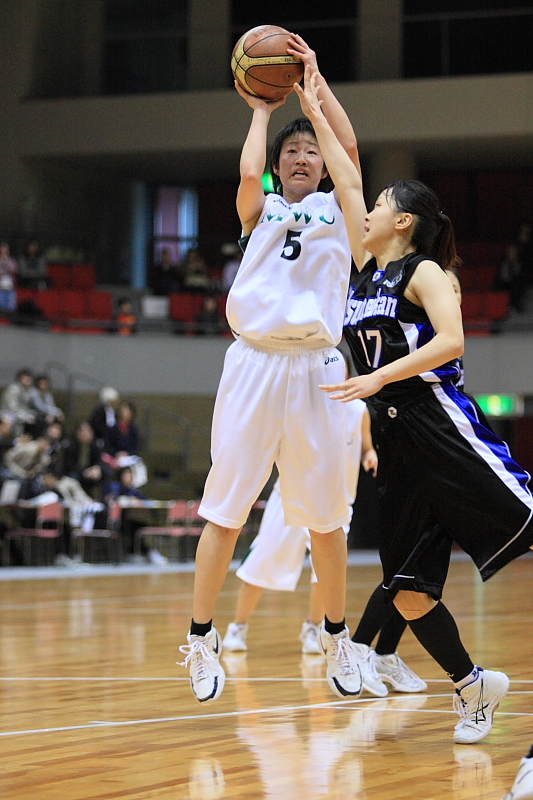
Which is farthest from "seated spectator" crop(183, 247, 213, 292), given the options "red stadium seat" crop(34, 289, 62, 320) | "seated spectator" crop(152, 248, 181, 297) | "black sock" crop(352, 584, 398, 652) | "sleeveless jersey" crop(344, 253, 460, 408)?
"sleeveless jersey" crop(344, 253, 460, 408)

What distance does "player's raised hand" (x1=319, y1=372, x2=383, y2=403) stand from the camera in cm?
303

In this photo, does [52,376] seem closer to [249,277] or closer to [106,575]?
[106,575]

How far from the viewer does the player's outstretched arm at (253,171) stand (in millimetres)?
3734

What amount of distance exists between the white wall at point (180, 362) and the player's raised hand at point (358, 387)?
541 inches

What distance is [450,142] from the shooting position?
58.6 feet

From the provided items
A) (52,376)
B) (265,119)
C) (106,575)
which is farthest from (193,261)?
(265,119)

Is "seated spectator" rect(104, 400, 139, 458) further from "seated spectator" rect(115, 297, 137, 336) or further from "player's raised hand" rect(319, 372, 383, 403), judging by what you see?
"player's raised hand" rect(319, 372, 383, 403)

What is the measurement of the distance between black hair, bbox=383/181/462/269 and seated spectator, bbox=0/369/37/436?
1042cm

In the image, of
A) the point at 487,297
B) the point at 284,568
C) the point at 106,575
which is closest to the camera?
the point at 284,568

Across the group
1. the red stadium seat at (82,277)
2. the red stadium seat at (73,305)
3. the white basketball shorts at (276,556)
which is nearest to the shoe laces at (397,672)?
the white basketball shorts at (276,556)

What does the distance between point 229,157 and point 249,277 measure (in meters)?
15.9

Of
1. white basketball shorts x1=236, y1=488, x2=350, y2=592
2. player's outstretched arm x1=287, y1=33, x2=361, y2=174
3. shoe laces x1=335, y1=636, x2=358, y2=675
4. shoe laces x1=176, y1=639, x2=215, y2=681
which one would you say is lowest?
white basketball shorts x1=236, y1=488, x2=350, y2=592

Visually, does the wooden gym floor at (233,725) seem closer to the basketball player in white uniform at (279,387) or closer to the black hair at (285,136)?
the basketball player in white uniform at (279,387)

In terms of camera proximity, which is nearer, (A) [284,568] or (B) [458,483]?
(B) [458,483]
